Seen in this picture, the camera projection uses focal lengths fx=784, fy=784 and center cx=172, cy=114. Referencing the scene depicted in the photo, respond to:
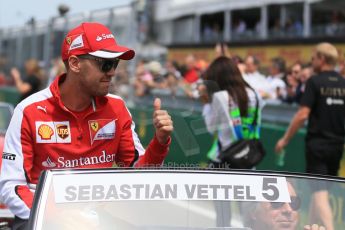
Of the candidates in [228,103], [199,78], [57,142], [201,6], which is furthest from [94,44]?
[201,6]

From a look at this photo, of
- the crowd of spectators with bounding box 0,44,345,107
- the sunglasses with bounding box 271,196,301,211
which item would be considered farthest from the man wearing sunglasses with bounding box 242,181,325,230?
the crowd of spectators with bounding box 0,44,345,107

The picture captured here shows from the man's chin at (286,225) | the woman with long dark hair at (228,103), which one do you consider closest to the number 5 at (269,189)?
the man's chin at (286,225)

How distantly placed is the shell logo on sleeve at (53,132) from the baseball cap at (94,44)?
0.36 metres

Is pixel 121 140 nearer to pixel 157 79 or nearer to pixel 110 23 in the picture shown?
pixel 157 79

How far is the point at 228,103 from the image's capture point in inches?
272

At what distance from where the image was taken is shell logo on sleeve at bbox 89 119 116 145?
4.08m

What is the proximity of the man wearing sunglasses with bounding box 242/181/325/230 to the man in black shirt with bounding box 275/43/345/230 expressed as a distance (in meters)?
4.06

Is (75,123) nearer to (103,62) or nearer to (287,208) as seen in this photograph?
(103,62)

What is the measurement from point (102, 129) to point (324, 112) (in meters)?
3.66

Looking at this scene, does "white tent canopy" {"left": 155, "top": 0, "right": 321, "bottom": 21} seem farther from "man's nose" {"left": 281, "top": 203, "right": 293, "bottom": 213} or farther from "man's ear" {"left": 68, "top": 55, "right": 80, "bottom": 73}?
"man's nose" {"left": 281, "top": 203, "right": 293, "bottom": 213}

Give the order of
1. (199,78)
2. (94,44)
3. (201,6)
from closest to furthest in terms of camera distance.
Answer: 1. (94,44)
2. (199,78)
3. (201,6)

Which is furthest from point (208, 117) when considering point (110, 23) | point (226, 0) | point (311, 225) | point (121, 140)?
point (226, 0)

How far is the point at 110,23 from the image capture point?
1470 centimetres

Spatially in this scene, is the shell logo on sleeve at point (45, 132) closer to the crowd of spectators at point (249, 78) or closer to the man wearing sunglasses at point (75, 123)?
the man wearing sunglasses at point (75, 123)
